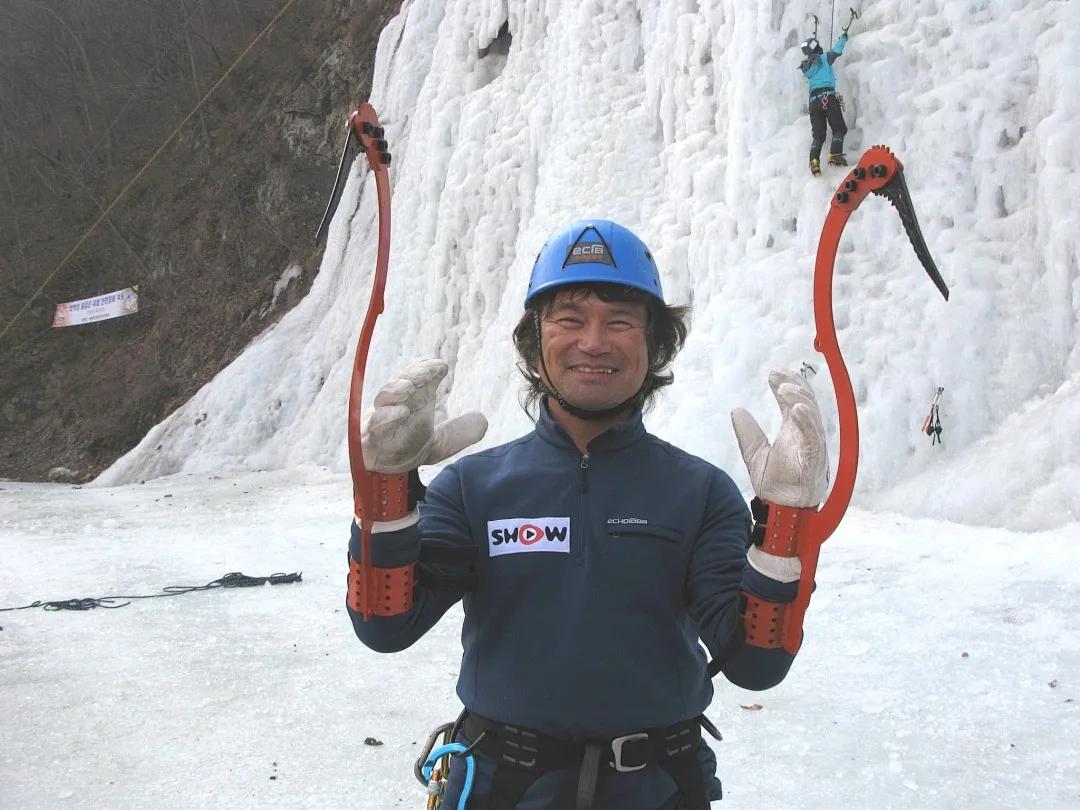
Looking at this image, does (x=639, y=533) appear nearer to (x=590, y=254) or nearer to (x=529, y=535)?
(x=529, y=535)

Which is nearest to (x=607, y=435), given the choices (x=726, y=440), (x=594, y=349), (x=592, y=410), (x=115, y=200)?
(x=592, y=410)

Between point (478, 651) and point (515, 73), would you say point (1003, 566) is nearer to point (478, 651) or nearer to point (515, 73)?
point (478, 651)

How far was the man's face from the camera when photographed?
1.52 meters

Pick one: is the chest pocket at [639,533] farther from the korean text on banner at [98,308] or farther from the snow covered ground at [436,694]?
the korean text on banner at [98,308]

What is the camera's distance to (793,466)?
1376mm

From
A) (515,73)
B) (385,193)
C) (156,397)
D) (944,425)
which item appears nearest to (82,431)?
(156,397)

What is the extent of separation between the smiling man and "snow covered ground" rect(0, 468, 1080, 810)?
1623mm

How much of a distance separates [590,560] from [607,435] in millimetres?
239

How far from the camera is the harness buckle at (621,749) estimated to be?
4.51ft

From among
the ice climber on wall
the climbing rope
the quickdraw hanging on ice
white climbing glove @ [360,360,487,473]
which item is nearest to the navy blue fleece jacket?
white climbing glove @ [360,360,487,473]

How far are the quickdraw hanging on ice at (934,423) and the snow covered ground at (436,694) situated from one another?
78 cm

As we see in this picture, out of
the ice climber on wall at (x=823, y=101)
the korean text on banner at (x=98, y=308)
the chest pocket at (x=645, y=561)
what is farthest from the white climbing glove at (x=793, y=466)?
the korean text on banner at (x=98, y=308)

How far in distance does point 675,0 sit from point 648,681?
9411 millimetres

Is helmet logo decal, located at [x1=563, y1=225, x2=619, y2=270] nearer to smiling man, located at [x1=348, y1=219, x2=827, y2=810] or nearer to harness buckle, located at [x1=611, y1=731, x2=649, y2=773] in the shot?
smiling man, located at [x1=348, y1=219, x2=827, y2=810]
